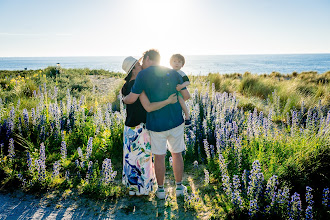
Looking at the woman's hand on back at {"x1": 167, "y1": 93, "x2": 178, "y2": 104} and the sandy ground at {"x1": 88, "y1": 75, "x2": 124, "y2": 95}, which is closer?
the woman's hand on back at {"x1": 167, "y1": 93, "x2": 178, "y2": 104}

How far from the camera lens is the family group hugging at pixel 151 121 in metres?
3.04

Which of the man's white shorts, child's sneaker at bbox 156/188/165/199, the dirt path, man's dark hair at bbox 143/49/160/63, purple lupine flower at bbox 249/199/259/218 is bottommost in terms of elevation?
the dirt path

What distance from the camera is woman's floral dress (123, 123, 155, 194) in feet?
11.1

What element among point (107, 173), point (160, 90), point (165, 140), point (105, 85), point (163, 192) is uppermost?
point (160, 90)

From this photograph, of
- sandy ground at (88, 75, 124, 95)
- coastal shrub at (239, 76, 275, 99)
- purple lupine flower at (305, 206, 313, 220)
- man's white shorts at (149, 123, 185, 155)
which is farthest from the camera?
sandy ground at (88, 75, 124, 95)

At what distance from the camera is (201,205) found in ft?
10.5

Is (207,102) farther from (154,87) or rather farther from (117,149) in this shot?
(154,87)

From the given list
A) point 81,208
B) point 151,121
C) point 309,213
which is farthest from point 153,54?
point 309,213

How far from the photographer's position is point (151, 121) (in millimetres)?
3168

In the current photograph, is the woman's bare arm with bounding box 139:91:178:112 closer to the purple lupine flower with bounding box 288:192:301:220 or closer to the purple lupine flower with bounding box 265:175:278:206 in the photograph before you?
the purple lupine flower with bounding box 265:175:278:206

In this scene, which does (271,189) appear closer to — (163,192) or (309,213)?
(309,213)

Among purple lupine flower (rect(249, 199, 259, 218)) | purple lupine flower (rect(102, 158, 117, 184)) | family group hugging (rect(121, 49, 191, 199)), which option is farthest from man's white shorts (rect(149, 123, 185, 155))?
purple lupine flower (rect(249, 199, 259, 218))

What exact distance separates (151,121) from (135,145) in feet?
1.55

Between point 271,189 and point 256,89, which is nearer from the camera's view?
point 271,189
